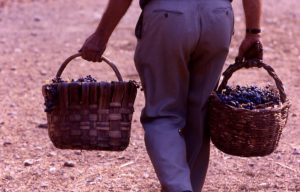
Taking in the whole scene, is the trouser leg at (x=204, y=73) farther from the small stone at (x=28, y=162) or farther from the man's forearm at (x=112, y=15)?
the small stone at (x=28, y=162)

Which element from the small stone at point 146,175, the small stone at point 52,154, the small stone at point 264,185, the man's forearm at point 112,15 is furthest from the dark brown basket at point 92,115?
the small stone at point 52,154

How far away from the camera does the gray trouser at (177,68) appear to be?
306 centimetres

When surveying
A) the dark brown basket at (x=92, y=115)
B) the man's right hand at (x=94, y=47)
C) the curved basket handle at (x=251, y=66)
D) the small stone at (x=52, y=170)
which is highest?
the man's right hand at (x=94, y=47)

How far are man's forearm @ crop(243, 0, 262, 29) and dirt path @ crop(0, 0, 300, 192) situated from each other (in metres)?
1.18

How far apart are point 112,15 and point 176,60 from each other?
33 centimetres

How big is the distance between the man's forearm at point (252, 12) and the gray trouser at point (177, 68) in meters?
0.17

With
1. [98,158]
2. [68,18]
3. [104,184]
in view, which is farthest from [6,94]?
[68,18]

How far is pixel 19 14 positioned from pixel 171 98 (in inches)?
Answer: 267

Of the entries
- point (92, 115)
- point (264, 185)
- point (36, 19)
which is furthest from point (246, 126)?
point (36, 19)

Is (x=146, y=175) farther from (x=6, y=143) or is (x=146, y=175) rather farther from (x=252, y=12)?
(x=252, y=12)

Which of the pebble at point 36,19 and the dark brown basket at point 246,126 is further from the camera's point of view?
the pebble at point 36,19

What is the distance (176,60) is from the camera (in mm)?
3115

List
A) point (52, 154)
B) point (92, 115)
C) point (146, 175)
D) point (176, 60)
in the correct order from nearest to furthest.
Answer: point (176, 60)
point (92, 115)
point (146, 175)
point (52, 154)

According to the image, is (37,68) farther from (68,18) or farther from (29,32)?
(68,18)
